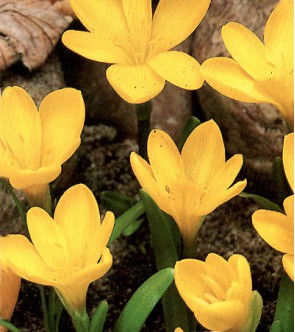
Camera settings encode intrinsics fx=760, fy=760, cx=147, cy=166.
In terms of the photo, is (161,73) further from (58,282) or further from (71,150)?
(58,282)

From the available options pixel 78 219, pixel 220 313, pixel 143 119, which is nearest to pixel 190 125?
pixel 143 119

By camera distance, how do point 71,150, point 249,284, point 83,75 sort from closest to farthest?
1. point 249,284
2. point 71,150
3. point 83,75

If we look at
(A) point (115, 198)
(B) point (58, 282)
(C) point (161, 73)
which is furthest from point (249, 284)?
(A) point (115, 198)

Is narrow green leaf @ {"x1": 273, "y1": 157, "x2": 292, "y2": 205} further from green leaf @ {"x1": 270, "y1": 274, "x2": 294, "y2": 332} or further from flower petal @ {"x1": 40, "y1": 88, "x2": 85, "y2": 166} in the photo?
flower petal @ {"x1": 40, "y1": 88, "x2": 85, "y2": 166}

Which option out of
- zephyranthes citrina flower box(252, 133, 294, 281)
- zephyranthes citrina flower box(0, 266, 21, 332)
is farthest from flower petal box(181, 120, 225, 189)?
zephyranthes citrina flower box(0, 266, 21, 332)

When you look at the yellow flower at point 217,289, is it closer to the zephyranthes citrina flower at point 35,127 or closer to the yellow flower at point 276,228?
the yellow flower at point 276,228

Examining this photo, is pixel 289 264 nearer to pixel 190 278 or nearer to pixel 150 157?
pixel 190 278

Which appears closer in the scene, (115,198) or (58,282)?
(58,282)
